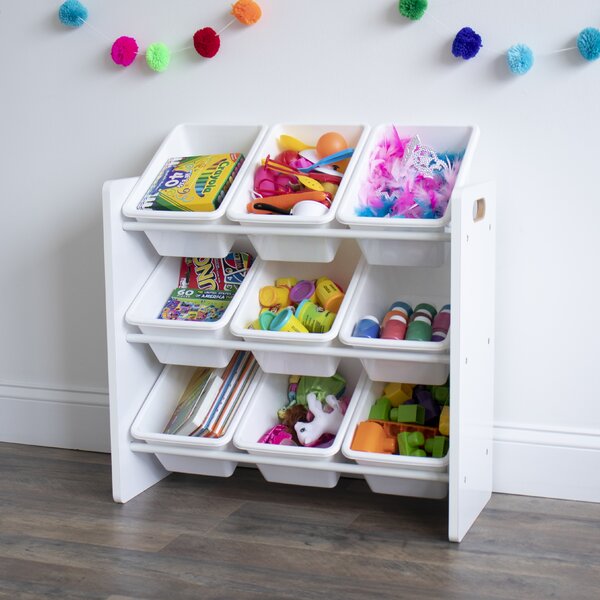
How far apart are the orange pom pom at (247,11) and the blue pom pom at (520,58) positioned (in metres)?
0.53

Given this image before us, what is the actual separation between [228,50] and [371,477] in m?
0.95

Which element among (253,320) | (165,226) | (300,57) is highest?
(300,57)

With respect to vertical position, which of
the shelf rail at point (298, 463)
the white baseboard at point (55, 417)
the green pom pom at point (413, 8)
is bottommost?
the white baseboard at point (55, 417)

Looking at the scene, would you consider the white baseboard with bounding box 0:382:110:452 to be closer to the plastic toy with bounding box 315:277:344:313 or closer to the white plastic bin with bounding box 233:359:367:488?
the white plastic bin with bounding box 233:359:367:488

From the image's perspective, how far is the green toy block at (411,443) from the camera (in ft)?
5.81

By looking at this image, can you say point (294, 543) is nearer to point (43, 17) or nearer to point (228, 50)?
point (228, 50)

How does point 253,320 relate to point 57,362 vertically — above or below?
above

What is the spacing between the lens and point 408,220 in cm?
166

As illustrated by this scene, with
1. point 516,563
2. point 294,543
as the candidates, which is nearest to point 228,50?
point 294,543

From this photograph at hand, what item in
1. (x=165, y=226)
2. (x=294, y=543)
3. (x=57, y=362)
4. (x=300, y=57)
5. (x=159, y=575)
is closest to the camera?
(x=159, y=575)

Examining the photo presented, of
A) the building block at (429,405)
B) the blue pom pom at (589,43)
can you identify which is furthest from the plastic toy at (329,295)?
the blue pom pom at (589,43)

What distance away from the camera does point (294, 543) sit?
1.71 m

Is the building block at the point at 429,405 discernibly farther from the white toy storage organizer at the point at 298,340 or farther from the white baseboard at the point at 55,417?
the white baseboard at the point at 55,417

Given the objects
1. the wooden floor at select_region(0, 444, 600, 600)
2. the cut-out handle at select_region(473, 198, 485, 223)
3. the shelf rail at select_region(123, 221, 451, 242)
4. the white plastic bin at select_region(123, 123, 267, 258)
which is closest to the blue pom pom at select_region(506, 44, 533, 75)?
the cut-out handle at select_region(473, 198, 485, 223)
